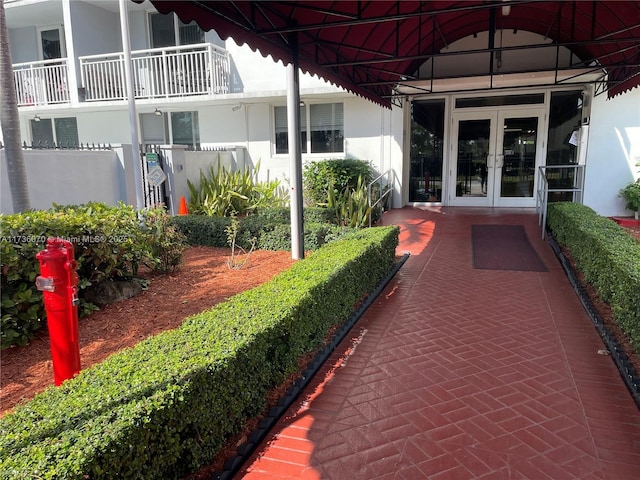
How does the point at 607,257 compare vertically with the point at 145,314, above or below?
above

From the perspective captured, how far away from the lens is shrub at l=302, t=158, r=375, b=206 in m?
11.3

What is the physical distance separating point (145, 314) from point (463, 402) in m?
3.35

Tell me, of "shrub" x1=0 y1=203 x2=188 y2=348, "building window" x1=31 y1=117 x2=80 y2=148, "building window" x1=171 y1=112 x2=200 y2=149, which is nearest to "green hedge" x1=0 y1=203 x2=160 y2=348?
"shrub" x1=0 y1=203 x2=188 y2=348

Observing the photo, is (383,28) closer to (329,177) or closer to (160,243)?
(329,177)

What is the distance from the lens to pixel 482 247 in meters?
8.12

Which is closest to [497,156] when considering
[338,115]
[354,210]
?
[338,115]

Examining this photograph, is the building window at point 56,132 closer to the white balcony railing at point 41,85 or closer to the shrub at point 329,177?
the white balcony railing at point 41,85

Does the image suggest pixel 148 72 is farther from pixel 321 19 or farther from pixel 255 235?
pixel 321 19

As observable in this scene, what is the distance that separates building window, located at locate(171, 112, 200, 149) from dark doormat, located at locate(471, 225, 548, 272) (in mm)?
9052

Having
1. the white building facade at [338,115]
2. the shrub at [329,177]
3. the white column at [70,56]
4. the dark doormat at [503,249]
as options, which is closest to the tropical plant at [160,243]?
the dark doormat at [503,249]

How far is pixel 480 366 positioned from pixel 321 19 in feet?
14.8

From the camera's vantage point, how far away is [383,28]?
7008 mm

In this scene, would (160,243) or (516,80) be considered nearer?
(160,243)

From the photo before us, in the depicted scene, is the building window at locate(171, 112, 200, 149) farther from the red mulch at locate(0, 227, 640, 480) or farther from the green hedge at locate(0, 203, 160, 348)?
the green hedge at locate(0, 203, 160, 348)
